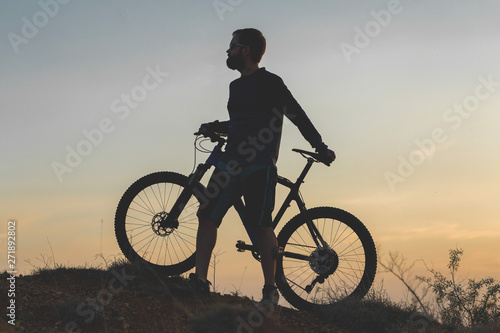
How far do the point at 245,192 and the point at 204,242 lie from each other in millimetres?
696

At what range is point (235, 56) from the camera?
19.4 ft

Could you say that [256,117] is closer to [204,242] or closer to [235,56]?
[235,56]

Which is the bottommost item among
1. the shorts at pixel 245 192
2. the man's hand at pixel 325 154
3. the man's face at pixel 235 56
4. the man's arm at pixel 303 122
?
the shorts at pixel 245 192

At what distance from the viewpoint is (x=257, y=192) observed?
5715 mm

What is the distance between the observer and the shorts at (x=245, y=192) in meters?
5.72

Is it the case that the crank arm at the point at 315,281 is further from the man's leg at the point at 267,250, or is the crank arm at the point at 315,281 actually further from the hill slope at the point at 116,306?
the man's leg at the point at 267,250

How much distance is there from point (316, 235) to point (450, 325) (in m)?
2.10

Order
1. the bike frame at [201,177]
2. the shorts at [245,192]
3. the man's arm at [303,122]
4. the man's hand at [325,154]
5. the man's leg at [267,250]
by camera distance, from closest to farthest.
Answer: the shorts at [245,192] < the man's leg at [267,250] < the man's arm at [303,122] < the man's hand at [325,154] < the bike frame at [201,177]

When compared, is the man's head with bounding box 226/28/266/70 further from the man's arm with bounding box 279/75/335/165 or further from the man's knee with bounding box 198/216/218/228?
the man's knee with bounding box 198/216/218/228

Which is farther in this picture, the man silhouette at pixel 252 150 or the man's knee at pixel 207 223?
the man's knee at pixel 207 223

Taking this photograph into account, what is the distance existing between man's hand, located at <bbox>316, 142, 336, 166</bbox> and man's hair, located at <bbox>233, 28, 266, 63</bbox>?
44.8 inches

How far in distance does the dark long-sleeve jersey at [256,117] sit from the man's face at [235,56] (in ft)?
0.51

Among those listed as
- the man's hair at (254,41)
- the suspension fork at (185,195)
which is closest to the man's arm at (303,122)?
the man's hair at (254,41)

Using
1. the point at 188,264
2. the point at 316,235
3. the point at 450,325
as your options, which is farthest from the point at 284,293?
the point at 450,325
